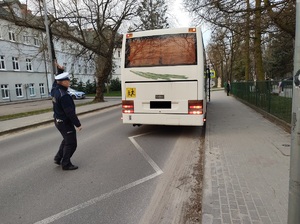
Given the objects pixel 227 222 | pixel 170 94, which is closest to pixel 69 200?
pixel 227 222

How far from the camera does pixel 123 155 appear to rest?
19.7ft

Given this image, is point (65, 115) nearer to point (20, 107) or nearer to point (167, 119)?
point (167, 119)

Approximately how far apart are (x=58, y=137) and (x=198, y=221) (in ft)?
21.3

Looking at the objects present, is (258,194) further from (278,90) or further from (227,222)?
(278,90)

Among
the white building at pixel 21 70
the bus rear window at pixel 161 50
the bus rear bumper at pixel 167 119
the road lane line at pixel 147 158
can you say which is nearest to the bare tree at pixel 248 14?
the bus rear window at pixel 161 50

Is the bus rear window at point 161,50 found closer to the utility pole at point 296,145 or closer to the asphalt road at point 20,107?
the utility pole at point 296,145

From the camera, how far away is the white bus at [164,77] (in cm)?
732

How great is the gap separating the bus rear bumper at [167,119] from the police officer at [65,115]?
125 inches

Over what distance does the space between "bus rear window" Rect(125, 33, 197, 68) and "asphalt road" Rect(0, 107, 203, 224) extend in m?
2.39

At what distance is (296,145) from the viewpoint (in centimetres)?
213

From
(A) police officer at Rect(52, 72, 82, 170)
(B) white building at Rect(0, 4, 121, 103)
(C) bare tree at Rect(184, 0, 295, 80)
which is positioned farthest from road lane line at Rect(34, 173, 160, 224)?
Result: (B) white building at Rect(0, 4, 121, 103)

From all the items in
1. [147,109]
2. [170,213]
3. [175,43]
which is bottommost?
[170,213]

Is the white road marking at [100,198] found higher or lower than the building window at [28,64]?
lower

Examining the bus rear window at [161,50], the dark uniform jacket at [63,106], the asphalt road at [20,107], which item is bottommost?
the asphalt road at [20,107]
